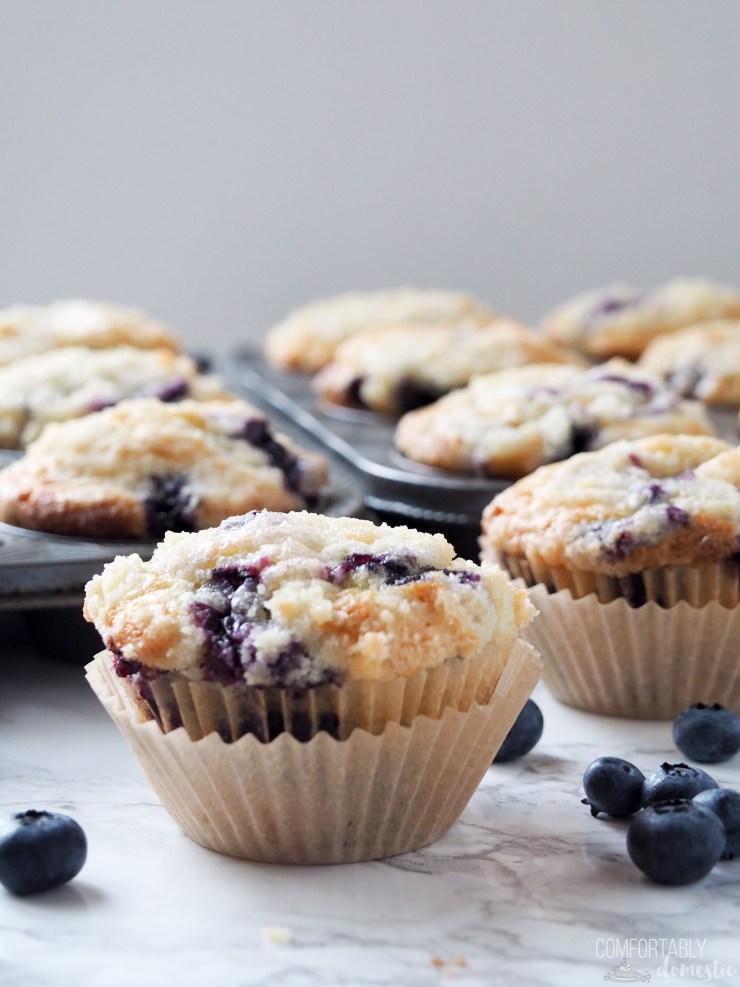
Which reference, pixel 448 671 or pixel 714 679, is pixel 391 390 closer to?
pixel 714 679

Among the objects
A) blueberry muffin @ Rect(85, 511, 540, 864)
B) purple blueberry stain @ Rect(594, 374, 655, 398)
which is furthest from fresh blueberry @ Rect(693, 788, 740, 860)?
purple blueberry stain @ Rect(594, 374, 655, 398)

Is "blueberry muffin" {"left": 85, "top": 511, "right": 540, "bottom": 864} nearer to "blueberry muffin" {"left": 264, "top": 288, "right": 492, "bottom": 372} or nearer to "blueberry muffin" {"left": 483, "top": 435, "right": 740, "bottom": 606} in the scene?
"blueberry muffin" {"left": 483, "top": 435, "right": 740, "bottom": 606}

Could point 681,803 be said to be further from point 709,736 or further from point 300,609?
point 300,609

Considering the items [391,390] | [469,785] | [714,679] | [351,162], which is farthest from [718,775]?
[351,162]

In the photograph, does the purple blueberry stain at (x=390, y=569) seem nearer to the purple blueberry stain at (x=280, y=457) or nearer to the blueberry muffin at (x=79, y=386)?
the purple blueberry stain at (x=280, y=457)

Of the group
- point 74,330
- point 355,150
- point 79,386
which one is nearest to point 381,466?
point 79,386

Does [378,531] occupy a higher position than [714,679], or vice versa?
[378,531]

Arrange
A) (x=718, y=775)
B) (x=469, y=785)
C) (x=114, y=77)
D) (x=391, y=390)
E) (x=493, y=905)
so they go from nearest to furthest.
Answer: (x=493, y=905), (x=469, y=785), (x=718, y=775), (x=391, y=390), (x=114, y=77)
